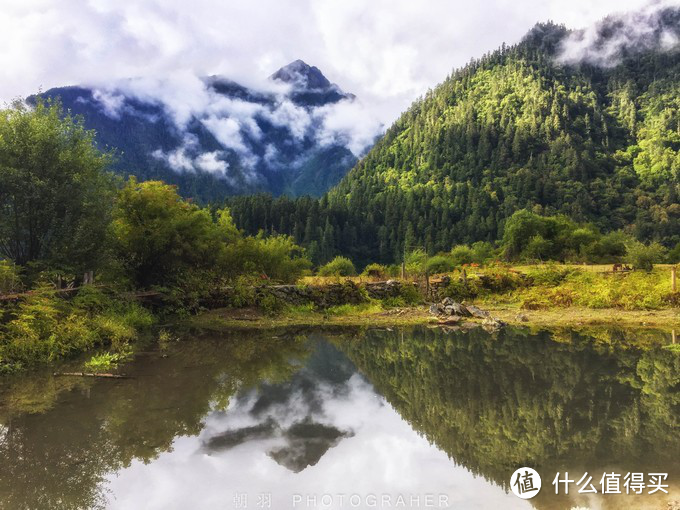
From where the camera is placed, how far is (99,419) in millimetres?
9344

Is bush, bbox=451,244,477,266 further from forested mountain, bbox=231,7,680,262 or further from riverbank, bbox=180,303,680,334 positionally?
forested mountain, bbox=231,7,680,262

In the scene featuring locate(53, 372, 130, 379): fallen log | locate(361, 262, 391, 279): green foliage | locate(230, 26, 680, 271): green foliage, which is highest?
locate(230, 26, 680, 271): green foliage

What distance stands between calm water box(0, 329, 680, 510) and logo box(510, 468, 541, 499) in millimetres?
122

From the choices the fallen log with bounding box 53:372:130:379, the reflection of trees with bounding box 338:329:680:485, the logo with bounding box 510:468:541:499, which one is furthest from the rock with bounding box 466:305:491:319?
the fallen log with bounding box 53:372:130:379

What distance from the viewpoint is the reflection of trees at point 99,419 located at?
22.2 feet

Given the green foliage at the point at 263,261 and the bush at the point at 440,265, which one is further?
the bush at the point at 440,265

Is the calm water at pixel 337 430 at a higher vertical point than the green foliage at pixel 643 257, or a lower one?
lower

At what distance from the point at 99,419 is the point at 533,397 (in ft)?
30.9

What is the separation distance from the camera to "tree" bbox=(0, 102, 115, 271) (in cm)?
1797

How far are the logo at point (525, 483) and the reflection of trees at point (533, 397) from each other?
182 millimetres

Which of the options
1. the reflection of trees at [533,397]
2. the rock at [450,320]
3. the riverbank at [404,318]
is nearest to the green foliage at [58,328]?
the riverbank at [404,318]

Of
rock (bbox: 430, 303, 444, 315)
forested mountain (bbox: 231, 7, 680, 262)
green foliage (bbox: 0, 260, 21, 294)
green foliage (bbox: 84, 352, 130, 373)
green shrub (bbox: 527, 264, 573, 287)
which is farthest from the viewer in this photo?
forested mountain (bbox: 231, 7, 680, 262)

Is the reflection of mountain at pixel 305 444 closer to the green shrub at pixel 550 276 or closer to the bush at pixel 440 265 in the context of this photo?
the green shrub at pixel 550 276

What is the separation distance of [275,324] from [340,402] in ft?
41.4
